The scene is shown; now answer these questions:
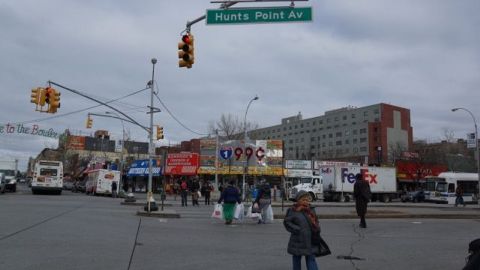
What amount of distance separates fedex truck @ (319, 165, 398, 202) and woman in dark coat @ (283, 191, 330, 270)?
41.6m

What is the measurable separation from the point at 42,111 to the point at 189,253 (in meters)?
16.6

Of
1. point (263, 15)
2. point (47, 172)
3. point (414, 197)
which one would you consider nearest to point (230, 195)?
point (263, 15)

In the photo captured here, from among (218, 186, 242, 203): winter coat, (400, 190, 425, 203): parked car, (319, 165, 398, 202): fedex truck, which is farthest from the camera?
(400, 190, 425, 203): parked car

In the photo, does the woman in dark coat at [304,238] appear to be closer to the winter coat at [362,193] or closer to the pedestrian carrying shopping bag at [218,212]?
the winter coat at [362,193]

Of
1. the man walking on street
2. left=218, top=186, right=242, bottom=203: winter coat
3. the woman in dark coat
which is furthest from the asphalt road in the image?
the man walking on street

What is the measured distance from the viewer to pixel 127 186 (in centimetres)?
6944

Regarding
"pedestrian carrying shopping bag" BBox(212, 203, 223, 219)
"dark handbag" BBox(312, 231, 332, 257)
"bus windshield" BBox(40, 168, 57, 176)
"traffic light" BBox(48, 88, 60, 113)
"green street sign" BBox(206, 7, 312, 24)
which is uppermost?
"green street sign" BBox(206, 7, 312, 24)

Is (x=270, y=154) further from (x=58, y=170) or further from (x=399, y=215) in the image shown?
(x=399, y=215)

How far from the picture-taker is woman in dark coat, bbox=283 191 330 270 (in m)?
7.38

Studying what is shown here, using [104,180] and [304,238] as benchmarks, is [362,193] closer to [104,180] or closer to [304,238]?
[304,238]

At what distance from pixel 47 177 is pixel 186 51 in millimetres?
32591

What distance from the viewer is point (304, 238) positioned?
738 cm

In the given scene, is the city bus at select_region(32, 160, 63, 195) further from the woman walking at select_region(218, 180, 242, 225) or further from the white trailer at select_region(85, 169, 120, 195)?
the woman walking at select_region(218, 180, 242, 225)

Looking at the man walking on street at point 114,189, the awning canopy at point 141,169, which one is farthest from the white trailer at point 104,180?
the awning canopy at point 141,169
